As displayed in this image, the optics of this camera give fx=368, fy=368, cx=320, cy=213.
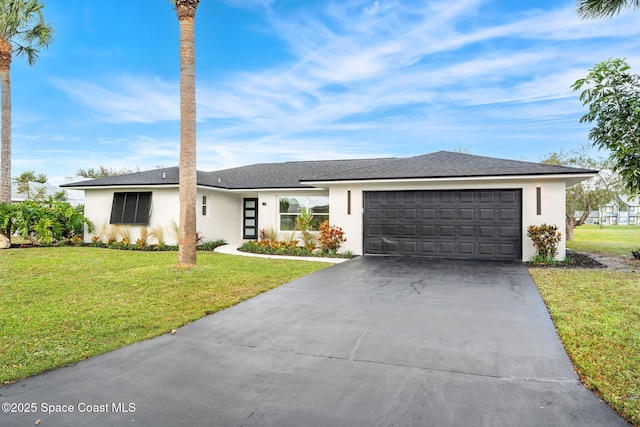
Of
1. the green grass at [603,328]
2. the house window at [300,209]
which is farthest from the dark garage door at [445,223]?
the green grass at [603,328]

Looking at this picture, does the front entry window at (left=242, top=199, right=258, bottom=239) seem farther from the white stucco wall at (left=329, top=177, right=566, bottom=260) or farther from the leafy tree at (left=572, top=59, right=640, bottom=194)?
the leafy tree at (left=572, top=59, right=640, bottom=194)

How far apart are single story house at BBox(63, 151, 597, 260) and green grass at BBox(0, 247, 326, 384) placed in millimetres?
3105

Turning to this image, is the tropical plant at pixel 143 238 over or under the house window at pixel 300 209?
under

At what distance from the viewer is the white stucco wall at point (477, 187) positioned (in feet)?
36.3

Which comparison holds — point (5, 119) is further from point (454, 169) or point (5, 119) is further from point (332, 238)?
point (454, 169)

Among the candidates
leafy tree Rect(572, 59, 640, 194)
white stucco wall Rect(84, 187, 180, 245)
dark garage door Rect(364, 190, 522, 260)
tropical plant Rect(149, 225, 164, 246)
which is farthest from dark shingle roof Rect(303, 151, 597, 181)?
tropical plant Rect(149, 225, 164, 246)

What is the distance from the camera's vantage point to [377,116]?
21.8 metres

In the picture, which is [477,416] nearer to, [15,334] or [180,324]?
[180,324]

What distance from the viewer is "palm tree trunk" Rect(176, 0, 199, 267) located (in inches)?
367

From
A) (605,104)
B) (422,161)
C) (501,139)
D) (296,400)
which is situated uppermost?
(501,139)

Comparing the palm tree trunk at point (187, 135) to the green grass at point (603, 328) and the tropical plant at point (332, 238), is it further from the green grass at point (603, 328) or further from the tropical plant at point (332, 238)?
the green grass at point (603, 328)

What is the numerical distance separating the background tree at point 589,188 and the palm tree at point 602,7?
40.1ft

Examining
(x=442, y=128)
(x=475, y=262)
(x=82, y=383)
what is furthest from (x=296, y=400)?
(x=442, y=128)

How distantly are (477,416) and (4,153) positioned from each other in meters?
21.1
